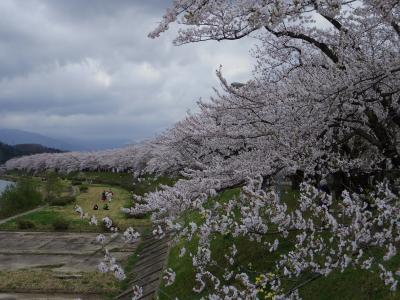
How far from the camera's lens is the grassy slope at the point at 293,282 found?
8.26 meters

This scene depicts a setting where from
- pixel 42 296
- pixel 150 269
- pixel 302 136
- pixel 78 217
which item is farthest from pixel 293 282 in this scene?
pixel 78 217

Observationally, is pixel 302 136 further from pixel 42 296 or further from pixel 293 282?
pixel 42 296

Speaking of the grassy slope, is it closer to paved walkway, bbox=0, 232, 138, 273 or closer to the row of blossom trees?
the row of blossom trees

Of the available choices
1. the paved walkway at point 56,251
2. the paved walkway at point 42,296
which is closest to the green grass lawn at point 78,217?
the paved walkway at point 56,251

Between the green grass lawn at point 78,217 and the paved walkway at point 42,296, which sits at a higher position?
the green grass lawn at point 78,217

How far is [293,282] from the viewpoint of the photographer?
834 cm

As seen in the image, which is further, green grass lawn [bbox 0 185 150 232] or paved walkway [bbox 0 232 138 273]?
green grass lawn [bbox 0 185 150 232]

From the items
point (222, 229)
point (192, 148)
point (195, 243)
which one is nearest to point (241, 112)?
point (222, 229)

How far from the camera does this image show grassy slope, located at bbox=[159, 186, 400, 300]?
8.26 meters

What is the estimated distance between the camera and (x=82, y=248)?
1121 inches

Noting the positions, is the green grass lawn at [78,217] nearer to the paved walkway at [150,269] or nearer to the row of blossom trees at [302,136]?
the paved walkway at [150,269]

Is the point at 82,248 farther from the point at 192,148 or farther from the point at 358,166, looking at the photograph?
the point at 358,166

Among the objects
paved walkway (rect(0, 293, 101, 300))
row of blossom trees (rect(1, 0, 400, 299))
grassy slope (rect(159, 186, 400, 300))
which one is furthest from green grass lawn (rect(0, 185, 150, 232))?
row of blossom trees (rect(1, 0, 400, 299))

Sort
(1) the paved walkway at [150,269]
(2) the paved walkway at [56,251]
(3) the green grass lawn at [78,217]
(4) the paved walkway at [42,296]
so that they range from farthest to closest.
Result: (3) the green grass lawn at [78,217] < (2) the paved walkway at [56,251] < (4) the paved walkway at [42,296] < (1) the paved walkway at [150,269]
